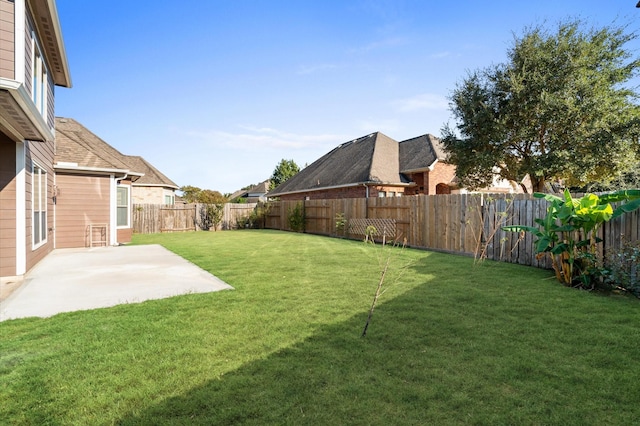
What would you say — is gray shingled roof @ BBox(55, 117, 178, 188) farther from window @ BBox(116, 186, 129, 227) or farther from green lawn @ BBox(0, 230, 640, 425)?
green lawn @ BBox(0, 230, 640, 425)

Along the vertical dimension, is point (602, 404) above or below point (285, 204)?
below

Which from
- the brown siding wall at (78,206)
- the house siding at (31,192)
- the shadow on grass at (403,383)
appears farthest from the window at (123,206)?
the shadow on grass at (403,383)

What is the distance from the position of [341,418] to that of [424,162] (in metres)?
19.9

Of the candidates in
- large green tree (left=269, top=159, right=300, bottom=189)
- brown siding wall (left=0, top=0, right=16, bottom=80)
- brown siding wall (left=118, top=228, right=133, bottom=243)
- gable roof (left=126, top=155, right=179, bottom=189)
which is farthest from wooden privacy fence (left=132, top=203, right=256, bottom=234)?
large green tree (left=269, top=159, right=300, bottom=189)

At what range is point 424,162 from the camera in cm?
2069

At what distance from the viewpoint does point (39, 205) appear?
28.5 feet

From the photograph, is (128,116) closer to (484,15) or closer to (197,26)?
(197,26)

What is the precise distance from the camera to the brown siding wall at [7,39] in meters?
5.07

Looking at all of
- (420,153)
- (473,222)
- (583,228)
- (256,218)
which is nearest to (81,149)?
(256,218)

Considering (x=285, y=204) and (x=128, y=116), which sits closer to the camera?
(x=128, y=116)

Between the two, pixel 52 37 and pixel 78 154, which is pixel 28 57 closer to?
pixel 52 37

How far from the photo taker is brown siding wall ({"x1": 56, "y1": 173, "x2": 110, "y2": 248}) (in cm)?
1188

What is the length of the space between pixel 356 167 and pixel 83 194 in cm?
1492

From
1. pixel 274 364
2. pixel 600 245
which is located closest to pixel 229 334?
pixel 274 364
